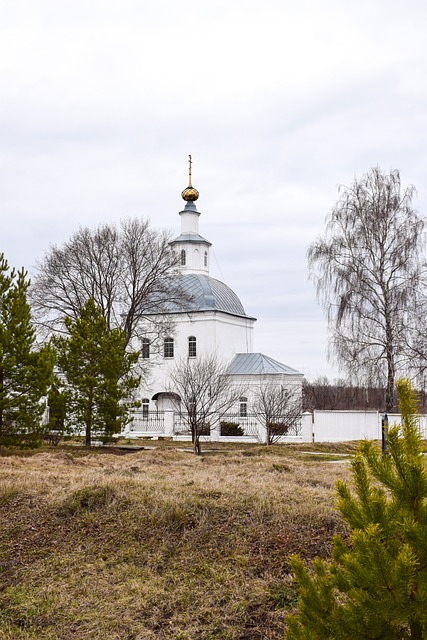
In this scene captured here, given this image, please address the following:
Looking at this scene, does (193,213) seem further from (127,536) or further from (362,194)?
(127,536)

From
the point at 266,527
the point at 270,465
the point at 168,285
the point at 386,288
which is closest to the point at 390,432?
the point at 266,527

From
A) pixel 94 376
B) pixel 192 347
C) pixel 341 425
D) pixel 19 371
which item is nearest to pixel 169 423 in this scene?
pixel 341 425

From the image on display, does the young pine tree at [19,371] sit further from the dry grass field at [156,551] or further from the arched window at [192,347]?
the arched window at [192,347]

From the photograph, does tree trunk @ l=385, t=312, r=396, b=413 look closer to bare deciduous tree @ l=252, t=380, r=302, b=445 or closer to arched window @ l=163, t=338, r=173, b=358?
bare deciduous tree @ l=252, t=380, r=302, b=445

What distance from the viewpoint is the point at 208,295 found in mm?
40062

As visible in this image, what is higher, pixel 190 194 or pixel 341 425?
pixel 190 194

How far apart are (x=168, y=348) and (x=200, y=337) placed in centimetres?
210

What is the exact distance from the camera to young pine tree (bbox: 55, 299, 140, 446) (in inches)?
860

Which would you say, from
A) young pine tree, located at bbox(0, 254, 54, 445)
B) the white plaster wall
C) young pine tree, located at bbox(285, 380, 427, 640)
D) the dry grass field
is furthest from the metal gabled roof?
young pine tree, located at bbox(285, 380, 427, 640)

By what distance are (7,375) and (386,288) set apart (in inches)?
554

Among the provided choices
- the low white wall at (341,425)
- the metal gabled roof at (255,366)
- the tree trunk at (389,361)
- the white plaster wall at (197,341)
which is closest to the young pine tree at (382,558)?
the tree trunk at (389,361)

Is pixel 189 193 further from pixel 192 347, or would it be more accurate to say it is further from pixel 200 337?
pixel 192 347

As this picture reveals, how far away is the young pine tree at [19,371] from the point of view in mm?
17781

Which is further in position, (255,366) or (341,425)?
(255,366)
